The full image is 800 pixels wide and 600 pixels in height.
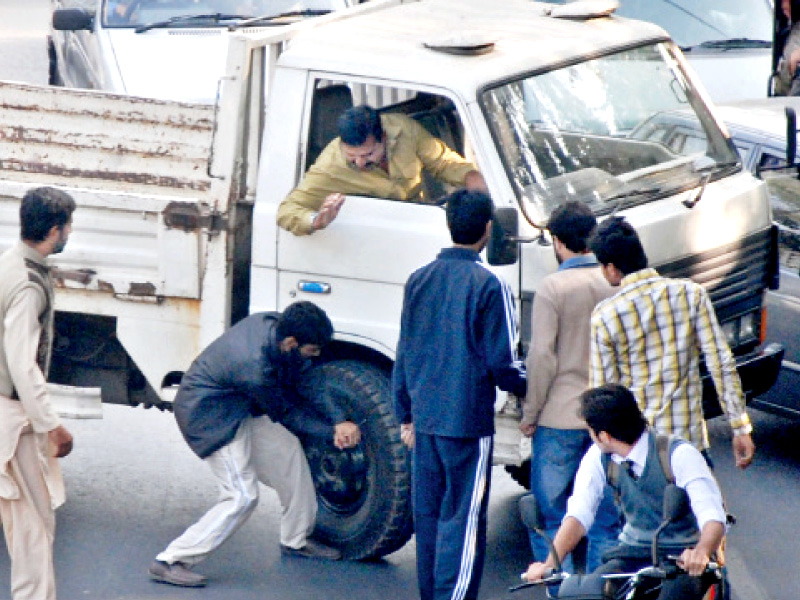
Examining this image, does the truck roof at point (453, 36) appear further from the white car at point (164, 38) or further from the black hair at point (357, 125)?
the white car at point (164, 38)

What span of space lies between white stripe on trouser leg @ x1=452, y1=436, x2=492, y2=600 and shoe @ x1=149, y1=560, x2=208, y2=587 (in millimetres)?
1273

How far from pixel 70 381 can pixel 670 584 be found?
3.69 meters

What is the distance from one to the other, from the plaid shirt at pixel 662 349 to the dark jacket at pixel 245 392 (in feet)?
4.51

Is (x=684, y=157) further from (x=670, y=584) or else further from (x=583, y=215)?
(x=670, y=584)

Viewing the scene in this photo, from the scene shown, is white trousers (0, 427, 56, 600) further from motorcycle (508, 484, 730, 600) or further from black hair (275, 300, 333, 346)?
motorcycle (508, 484, 730, 600)

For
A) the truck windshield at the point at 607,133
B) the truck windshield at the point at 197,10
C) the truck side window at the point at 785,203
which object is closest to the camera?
the truck windshield at the point at 607,133

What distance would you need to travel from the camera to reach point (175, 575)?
6.52 meters

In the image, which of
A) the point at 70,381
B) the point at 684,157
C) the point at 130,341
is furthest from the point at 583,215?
the point at 70,381

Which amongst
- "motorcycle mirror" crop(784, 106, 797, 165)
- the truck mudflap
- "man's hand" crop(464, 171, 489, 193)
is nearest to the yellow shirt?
"man's hand" crop(464, 171, 489, 193)

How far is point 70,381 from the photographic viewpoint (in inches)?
285

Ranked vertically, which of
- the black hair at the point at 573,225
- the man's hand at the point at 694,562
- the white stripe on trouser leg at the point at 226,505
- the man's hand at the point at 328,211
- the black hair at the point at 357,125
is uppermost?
the black hair at the point at 357,125

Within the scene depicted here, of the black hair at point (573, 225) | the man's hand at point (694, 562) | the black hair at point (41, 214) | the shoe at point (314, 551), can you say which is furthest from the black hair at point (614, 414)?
the shoe at point (314, 551)

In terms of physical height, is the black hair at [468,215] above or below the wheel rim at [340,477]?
above

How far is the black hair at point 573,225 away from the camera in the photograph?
584 centimetres
